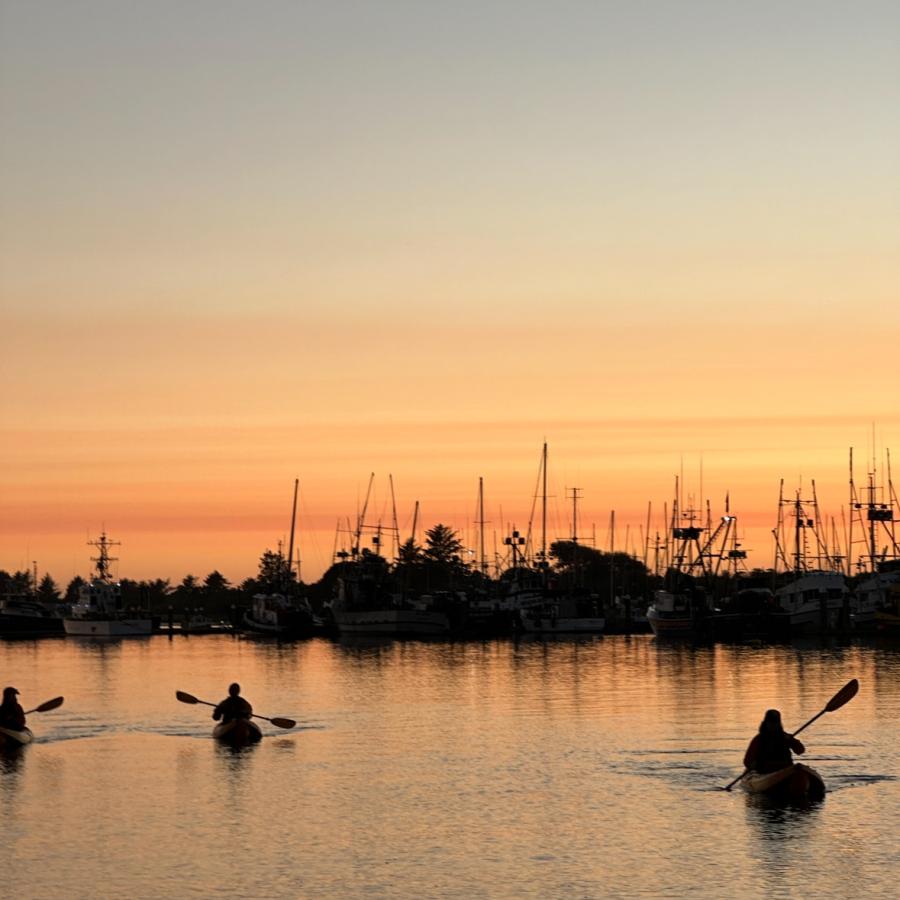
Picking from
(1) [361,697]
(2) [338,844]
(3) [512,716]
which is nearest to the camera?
(2) [338,844]

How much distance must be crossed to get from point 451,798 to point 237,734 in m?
17.7

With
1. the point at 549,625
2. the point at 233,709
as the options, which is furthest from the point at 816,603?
the point at 233,709

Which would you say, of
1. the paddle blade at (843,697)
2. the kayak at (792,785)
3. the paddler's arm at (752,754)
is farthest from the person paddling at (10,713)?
the paddle blade at (843,697)

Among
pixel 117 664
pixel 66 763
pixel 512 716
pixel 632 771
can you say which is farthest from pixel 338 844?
pixel 117 664

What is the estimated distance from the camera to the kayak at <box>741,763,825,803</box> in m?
48.1

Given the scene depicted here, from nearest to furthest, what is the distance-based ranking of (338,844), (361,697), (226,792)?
(338,844)
(226,792)
(361,697)

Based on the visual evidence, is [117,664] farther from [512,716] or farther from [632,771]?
[632,771]

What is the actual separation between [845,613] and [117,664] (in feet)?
274

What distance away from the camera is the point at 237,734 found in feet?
218

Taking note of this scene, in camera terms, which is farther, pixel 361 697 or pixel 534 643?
pixel 534 643

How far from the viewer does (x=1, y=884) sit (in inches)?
1519

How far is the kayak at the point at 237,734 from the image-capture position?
66.1 m

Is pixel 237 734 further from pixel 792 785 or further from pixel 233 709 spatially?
pixel 792 785

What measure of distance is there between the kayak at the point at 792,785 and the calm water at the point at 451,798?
66 centimetres
